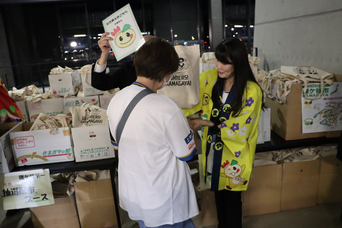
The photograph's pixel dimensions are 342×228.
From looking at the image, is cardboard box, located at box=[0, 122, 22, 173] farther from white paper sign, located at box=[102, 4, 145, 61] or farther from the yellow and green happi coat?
the yellow and green happi coat

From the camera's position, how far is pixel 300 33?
3.02 m

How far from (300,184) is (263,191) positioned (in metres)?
0.33

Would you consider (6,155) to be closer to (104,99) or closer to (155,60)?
(155,60)

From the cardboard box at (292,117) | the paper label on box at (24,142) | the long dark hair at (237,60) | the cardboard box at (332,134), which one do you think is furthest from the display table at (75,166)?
the cardboard box at (332,134)

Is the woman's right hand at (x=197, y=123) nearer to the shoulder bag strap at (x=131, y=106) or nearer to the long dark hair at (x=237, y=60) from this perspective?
the long dark hair at (x=237, y=60)

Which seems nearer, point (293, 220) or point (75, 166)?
point (75, 166)

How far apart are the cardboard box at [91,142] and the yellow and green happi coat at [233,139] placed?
679 millimetres

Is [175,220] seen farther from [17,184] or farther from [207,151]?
[17,184]

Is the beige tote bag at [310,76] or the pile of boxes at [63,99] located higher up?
the beige tote bag at [310,76]

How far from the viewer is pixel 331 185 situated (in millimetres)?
2189

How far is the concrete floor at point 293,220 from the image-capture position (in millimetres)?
2047

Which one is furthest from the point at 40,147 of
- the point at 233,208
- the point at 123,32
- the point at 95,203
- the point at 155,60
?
the point at 233,208

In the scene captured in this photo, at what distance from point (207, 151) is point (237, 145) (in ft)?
0.78

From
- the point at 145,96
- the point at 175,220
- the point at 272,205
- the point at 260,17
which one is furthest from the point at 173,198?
the point at 260,17
